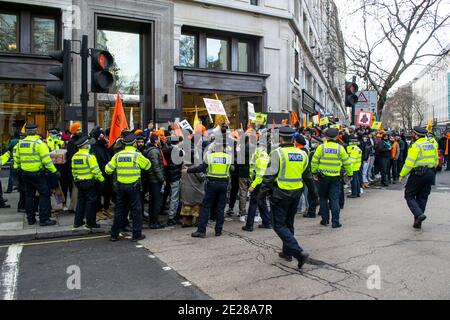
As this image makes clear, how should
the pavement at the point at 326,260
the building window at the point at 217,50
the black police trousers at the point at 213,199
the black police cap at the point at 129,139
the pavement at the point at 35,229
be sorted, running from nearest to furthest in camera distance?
the pavement at the point at 326,260 < the black police cap at the point at 129,139 < the black police trousers at the point at 213,199 < the pavement at the point at 35,229 < the building window at the point at 217,50

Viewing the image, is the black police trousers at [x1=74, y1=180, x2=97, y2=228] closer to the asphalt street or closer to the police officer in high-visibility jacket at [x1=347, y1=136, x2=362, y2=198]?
the asphalt street

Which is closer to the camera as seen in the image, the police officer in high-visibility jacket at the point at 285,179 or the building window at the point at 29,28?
the police officer in high-visibility jacket at the point at 285,179

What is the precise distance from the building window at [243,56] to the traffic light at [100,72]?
12.4 meters

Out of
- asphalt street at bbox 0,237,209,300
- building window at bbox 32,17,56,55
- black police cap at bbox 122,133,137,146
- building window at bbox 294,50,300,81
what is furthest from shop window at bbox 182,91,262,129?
asphalt street at bbox 0,237,209,300

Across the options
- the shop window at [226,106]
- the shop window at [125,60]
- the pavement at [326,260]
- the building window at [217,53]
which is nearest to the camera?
the pavement at [326,260]

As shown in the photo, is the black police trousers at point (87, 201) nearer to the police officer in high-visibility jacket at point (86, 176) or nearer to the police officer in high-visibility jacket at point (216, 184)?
the police officer in high-visibility jacket at point (86, 176)

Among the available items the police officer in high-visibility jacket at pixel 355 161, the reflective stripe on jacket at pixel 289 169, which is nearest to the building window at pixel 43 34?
the police officer in high-visibility jacket at pixel 355 161

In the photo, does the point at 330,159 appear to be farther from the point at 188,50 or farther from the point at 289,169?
the point at 188,50

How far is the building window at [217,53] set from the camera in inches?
775

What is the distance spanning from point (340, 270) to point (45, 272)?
3953 millimetres

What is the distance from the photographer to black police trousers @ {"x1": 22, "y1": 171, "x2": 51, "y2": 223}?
841cm

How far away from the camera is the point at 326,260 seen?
604 cm

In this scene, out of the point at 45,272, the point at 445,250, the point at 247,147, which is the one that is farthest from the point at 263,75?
the point at 45,272
